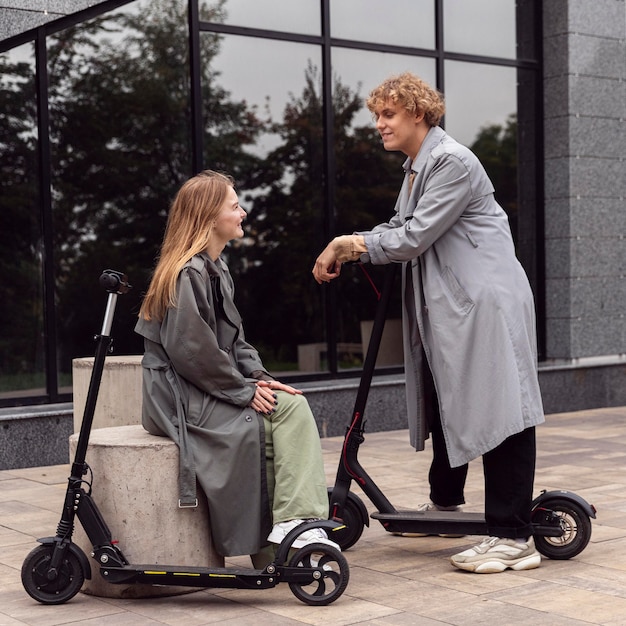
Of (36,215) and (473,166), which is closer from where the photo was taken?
(473,166)

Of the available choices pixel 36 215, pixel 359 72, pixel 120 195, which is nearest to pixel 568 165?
pixel 359 72

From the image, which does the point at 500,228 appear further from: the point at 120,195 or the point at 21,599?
the point at 120,195

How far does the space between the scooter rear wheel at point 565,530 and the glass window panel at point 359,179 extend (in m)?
5.27

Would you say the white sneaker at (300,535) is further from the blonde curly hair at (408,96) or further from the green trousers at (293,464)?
the blonde curly hair at (408,96)

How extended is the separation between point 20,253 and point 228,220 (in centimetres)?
458

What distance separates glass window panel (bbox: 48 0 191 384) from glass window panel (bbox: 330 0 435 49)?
1350 mm

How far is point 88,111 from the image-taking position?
9523mm

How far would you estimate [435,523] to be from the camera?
4.89 meters

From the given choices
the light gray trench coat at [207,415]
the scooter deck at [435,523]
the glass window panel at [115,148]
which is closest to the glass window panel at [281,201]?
the glass window panel at [115,148]

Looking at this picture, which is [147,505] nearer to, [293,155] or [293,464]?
[293,464]

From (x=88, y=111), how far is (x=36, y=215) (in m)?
1.18

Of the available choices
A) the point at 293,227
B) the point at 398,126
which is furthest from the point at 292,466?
the point at 293,227

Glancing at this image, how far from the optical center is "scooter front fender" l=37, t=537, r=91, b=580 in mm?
4188

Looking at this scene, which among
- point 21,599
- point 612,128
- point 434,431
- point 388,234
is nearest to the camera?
point 21,599
